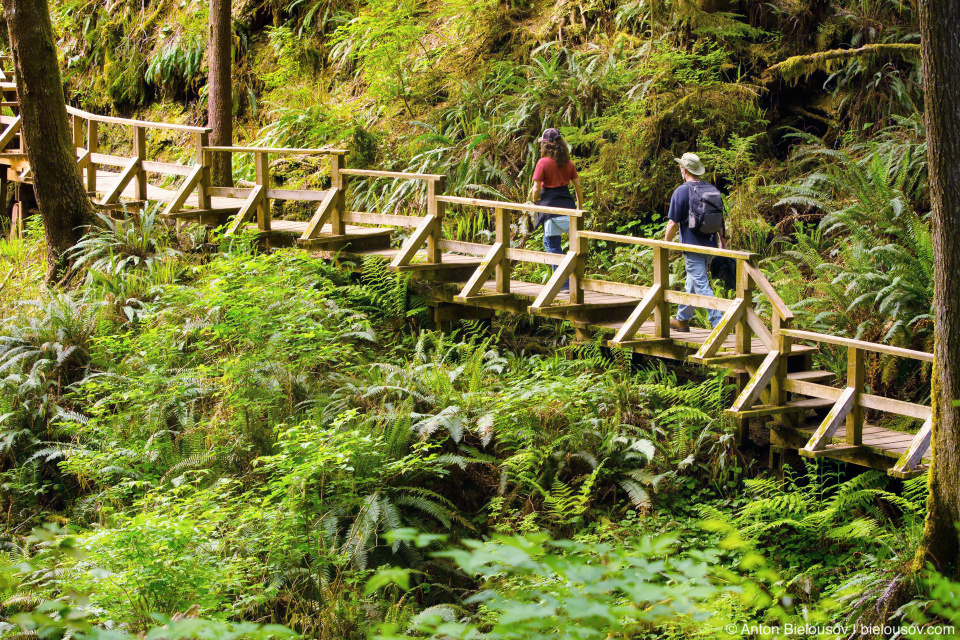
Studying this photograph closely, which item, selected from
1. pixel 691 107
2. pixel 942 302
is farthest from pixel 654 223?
pixel 942 302

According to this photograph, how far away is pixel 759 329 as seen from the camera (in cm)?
794

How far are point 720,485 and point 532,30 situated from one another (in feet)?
32.0

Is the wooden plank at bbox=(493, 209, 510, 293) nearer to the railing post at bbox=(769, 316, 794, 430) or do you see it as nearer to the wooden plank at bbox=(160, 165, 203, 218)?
the railing post at bbox=(769, 316, 794, 430)

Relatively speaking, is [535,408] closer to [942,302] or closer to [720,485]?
[720,485]

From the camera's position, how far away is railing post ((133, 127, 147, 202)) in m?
12.7

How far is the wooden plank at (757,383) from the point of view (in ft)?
25.0

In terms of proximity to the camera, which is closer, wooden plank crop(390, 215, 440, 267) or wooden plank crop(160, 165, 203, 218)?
wooden plank crop(390, 215, 440, 267)

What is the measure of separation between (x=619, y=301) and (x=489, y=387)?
5.39 feet

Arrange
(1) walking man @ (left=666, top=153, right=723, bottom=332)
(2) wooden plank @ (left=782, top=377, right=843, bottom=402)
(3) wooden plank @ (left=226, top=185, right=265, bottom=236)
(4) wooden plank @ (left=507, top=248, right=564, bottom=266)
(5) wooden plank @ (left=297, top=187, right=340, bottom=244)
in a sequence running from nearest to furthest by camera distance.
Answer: (2) wooden plank @ (left=782, top=377, right=843, bottom=402)
(1) walking man @ (left=666, top=153, right=723, bottom=332)
(4) wooden plank @ (left=507, top=248, right=564, bottom=266)
(5) wooden plank @ (left=297, top=187, right=340, bottom=244)
(3) wooden plank @ (left=226, top=185, right=265, bottom=236)

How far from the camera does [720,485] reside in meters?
8.03

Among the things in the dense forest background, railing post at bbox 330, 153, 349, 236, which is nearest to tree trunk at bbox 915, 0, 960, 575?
the dense forest background

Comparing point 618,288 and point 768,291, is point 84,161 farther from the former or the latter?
point 768,291

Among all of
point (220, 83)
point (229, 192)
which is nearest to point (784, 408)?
point (229, 192)

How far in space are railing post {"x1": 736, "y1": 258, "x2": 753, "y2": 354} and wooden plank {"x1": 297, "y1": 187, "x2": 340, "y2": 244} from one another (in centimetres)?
531
